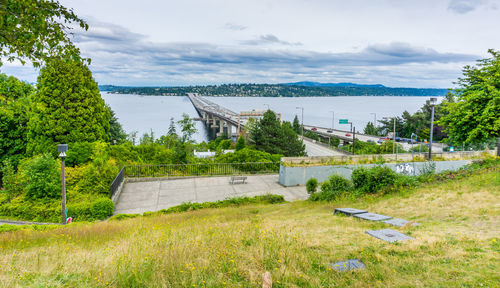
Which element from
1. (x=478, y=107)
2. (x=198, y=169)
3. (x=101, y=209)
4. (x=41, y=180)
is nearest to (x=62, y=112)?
(x=41, y=180)

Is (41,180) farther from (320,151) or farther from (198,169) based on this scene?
(320,151)

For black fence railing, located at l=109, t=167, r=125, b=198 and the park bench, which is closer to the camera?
black fence railing, located at l=109, t=167, r=125, b=198

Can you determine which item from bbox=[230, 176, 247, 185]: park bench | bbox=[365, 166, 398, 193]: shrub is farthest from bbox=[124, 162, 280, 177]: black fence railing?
bbox=[365, 166, 398, 193]: shrub

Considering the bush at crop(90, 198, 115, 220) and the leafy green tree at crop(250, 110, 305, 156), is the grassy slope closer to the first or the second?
the bush at crop(90, 198, 115, 220)

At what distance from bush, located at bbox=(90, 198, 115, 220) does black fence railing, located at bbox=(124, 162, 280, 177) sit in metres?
6.39

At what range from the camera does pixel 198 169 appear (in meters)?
21.1

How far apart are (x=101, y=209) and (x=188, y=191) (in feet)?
17.1

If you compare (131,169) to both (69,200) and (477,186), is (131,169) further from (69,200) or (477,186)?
(477,186)

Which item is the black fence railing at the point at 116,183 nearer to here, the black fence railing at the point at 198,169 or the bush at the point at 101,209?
the black fence railing at the point at 198,169

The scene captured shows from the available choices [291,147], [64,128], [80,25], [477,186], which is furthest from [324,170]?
[291,147]

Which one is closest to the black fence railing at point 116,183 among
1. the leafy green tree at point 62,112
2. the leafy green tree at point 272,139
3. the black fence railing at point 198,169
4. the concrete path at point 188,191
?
the concrete path at point 188,191

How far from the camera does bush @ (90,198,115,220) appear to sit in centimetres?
1328

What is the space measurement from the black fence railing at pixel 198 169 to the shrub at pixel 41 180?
16.8 ft

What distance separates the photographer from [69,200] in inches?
589
